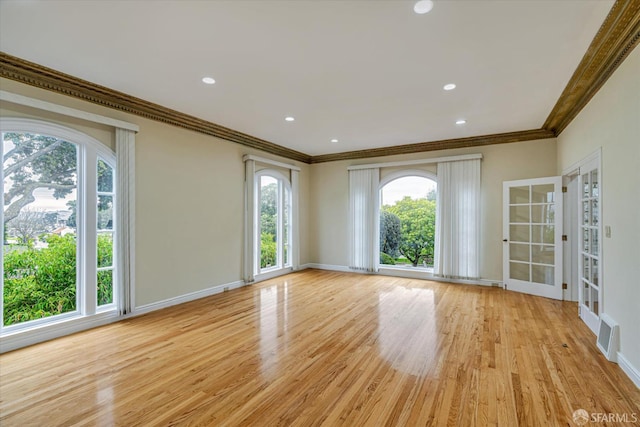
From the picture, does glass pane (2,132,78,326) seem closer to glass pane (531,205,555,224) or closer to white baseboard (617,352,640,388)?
white baseboard (617,352,640,388)

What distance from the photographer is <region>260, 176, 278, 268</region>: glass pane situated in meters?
6.38

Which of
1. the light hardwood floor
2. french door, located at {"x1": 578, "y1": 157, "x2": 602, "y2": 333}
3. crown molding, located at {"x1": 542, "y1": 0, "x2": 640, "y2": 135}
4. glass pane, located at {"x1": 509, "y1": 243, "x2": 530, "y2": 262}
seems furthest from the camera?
glass pane, located at {"x1": 509, "y1": 243, "x2": 530, "y2": 262}

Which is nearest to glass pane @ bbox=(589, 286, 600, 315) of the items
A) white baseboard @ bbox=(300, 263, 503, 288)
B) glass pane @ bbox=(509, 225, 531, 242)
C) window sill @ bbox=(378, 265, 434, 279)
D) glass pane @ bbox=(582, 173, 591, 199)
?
glass pane @ bbox=(582, 173, 591, 199)

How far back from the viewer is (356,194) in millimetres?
7078

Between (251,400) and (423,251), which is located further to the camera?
(423,251)

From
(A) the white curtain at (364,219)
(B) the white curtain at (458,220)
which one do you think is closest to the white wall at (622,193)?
(B) the white curtain at (458,220)

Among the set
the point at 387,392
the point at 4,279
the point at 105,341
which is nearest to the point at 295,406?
the point at 387,392

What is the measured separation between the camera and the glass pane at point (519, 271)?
17.2ft

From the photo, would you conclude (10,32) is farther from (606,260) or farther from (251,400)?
(606,260)

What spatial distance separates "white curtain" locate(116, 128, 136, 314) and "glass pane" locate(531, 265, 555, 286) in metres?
6.34

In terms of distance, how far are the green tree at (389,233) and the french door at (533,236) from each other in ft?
7.35

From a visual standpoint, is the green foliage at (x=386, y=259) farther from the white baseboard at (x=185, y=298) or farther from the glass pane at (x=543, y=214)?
the white baseboard at (x=185, y=298)

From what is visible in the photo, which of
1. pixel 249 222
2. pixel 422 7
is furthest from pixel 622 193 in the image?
pixel 249 222

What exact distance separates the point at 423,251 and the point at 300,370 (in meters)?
4.87
